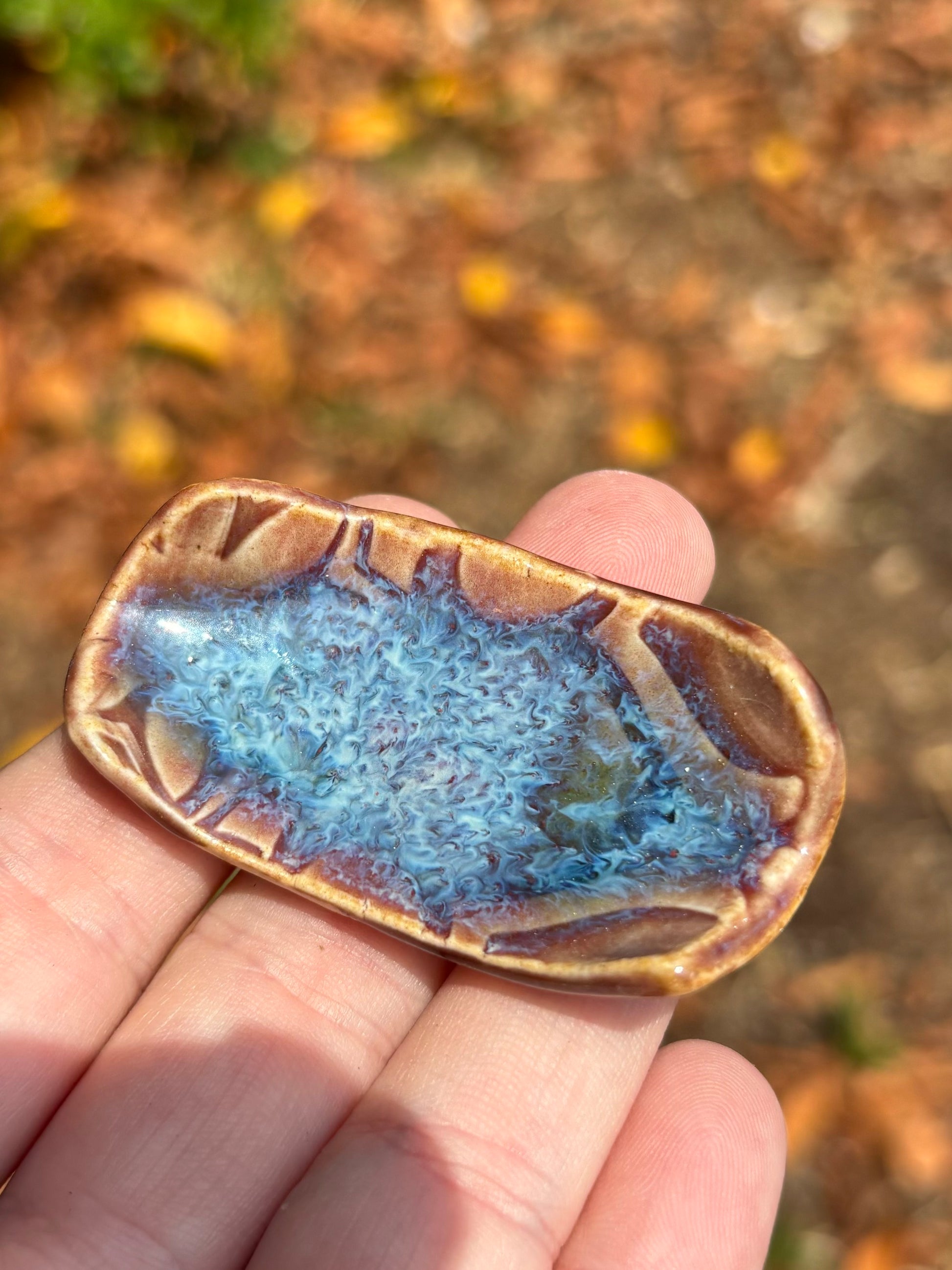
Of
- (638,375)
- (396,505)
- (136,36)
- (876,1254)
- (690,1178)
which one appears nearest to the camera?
(690,1178)

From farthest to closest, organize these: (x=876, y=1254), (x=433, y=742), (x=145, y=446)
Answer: (x=145, y=446) → (x=876, y=1254) → (x=433, y=742)

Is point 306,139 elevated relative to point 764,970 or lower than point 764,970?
elevated

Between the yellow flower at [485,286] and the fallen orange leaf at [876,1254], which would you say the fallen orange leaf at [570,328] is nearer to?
the yellow flower at [485,286]

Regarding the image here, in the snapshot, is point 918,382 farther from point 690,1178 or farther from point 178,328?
point 690,1178

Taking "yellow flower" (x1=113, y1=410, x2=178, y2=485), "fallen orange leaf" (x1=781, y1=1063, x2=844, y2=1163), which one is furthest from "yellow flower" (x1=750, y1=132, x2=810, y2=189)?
"fallen orange leaf" (x1=781, y1=1063, x2=844, y2=1163)

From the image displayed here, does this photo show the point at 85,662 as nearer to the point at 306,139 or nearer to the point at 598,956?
the point at 598,956

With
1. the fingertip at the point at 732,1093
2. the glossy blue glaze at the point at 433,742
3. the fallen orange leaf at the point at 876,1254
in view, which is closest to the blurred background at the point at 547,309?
the fallen orange leaf at the point at 876,1254

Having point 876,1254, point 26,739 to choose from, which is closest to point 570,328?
point 26,739

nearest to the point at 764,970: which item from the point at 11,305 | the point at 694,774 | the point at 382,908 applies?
the point at 694,774
